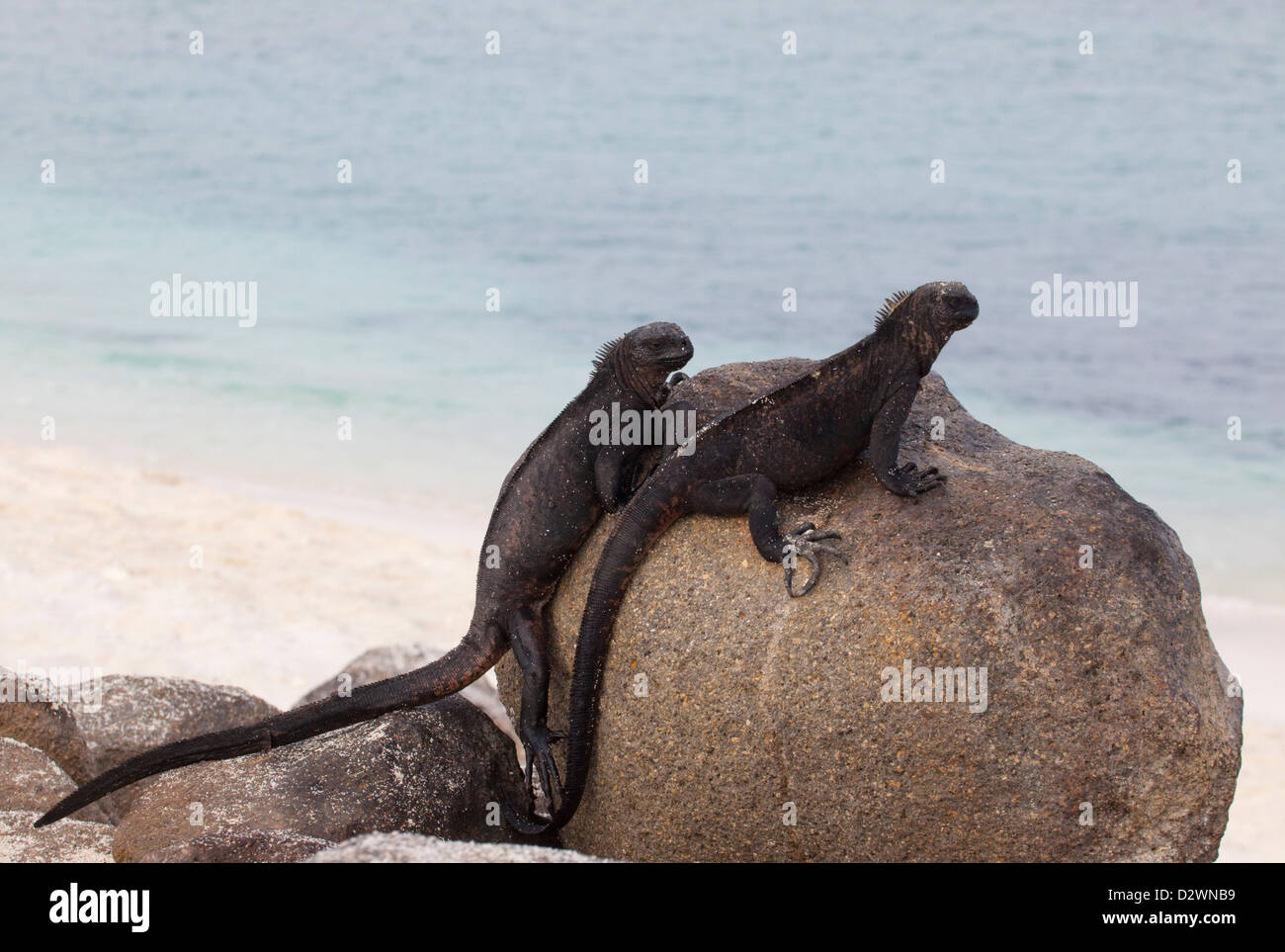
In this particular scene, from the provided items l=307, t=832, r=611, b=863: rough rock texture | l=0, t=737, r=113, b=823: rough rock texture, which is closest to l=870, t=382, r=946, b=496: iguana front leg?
l=307, t=832, r=611, b=863: rough rock texture

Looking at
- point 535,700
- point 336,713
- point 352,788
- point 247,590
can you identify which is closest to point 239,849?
point 352,788

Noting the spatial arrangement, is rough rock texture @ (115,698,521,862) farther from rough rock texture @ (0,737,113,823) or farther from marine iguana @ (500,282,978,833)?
marine iguana @ (500,282,978,833)

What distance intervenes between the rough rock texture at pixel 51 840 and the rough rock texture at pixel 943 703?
87.2 inches

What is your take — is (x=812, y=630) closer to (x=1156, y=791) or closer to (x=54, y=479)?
(x=1156, y=791)

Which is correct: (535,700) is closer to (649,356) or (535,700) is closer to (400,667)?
(649,356)

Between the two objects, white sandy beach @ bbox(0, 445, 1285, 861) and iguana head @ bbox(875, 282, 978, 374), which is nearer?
iguana head @ bbox(875, 282, 978, 374)

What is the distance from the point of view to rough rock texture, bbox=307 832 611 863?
356 centimetres

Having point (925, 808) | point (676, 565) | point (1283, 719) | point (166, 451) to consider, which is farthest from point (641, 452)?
point (166, 451)

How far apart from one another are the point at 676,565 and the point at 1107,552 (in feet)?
5.13

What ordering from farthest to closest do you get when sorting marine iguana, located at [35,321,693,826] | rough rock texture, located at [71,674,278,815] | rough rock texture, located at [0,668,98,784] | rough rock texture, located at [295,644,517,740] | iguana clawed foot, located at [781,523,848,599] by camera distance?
rough rock texture, located at [295,644,517,740] → rough rock texture, located at [71,674,278,815] → rough rock texture, located at [0,668,98,784] → marine iguana, located at [35,321,693,826] → iguana clawed foot, located at [781,523,848,599]

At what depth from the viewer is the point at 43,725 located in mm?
6691

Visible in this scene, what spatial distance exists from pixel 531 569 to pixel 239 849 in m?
1.70

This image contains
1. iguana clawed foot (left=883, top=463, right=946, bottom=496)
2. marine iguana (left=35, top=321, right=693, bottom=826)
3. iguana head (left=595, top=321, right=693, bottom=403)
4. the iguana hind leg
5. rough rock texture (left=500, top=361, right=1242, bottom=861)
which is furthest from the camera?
the iguana hind leg

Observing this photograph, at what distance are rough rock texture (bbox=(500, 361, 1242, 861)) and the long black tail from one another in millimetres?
848
